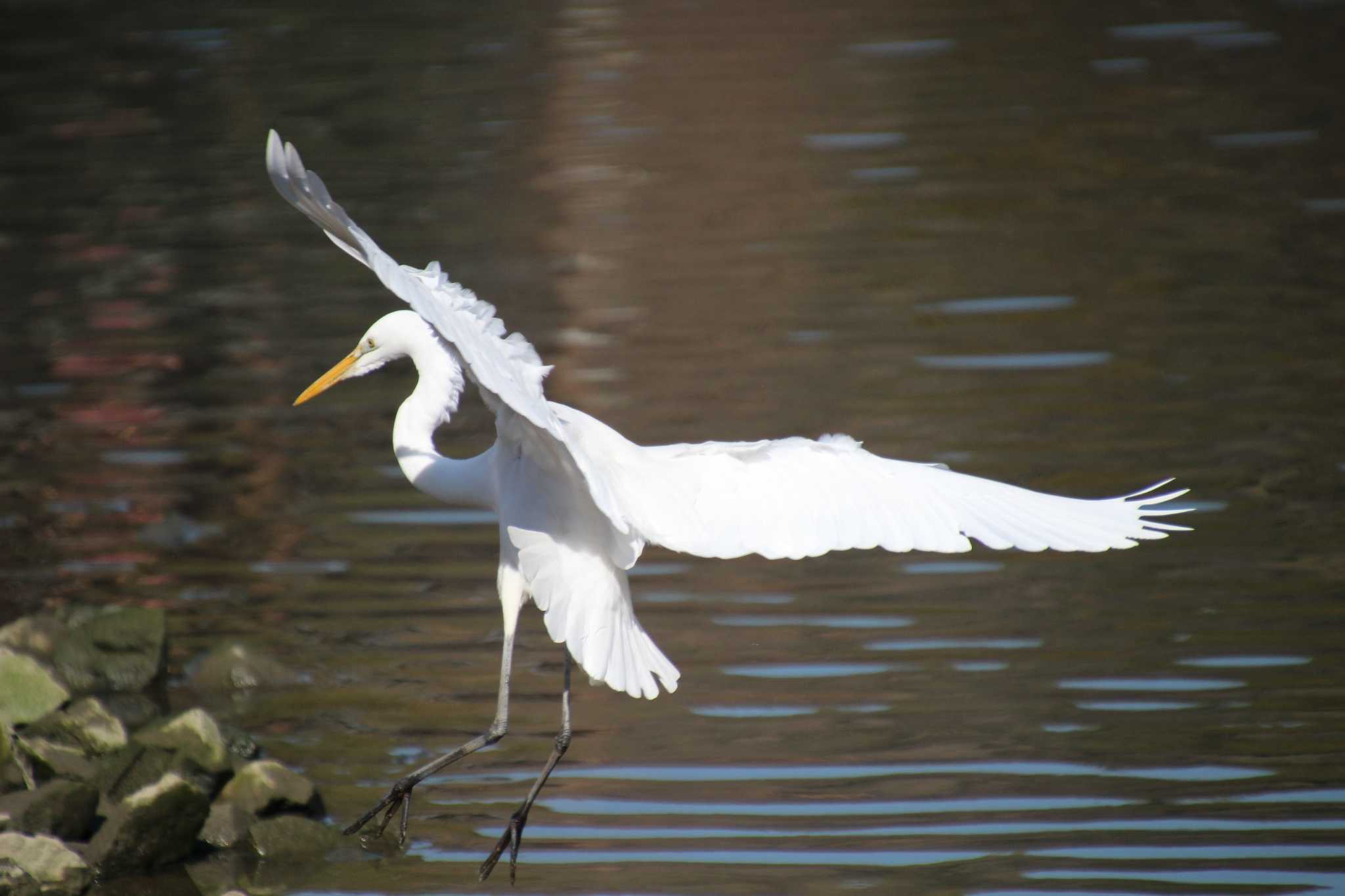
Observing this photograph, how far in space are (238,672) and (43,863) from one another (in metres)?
1.73

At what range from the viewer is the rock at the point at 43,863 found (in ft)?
20.3

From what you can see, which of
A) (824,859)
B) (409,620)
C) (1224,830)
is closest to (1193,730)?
(1224,830)

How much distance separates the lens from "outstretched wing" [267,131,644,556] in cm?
431

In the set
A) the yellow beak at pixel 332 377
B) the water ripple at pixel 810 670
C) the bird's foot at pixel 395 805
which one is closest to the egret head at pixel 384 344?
the yellow beak at pixel 332 377

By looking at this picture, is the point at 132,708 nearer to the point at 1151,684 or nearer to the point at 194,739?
the point at 194,739

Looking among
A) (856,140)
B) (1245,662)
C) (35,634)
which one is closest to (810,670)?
(1245,662)

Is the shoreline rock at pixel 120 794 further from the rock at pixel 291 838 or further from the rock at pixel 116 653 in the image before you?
the rock at pixel 116 653

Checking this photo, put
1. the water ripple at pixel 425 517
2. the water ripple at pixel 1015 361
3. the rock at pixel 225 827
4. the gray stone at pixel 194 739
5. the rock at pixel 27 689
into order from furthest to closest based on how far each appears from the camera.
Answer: the water ripple at pixel 1015 361
the water ripple at pixel 425 517
the rock at pixel 27 689
the gray stone at pixel 194 739
the rock at pixel 225 827

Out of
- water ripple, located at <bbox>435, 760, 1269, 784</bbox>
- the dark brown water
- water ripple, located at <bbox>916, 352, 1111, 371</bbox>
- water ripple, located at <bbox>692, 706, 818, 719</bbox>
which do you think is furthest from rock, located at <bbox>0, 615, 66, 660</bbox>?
water ripple, located at <bbox>916, 352, 1111, 371</bbox>

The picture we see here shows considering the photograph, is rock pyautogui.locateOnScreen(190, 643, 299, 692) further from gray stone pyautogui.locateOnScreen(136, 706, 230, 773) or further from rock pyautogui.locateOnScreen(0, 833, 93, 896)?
rock pyautogui.locateOnScreen(0, 833, 93, 896)

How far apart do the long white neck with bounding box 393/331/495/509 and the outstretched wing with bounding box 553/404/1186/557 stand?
57 centimetres

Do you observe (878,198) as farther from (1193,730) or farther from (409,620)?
(1193,730)

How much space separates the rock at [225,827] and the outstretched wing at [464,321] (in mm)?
2148

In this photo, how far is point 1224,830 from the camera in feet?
19.5
